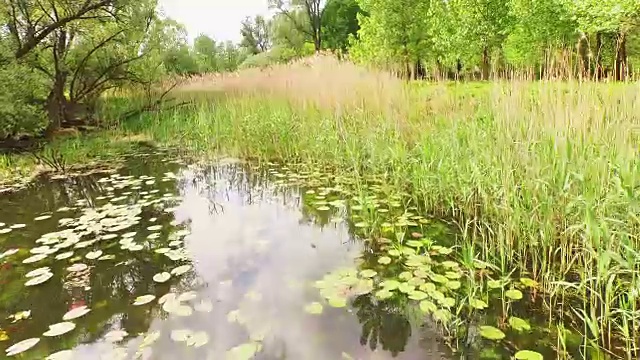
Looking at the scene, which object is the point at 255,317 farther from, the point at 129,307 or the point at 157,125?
the point at 157,125

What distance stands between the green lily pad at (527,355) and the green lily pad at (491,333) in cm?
13

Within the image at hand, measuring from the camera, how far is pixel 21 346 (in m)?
1.98

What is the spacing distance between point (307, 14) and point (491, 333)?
31966 mm

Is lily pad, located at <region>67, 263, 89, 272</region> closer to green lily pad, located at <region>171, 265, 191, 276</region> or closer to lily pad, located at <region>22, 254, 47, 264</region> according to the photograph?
lily pad, located at <region>22, 254, 47, 264</region>

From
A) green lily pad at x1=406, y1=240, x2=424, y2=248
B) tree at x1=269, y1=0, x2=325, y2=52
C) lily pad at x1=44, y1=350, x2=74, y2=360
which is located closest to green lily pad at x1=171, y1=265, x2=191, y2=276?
lily pad at x1=44, y1=350, x2=74, y2=360

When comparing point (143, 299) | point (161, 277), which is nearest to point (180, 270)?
point (161, 277)

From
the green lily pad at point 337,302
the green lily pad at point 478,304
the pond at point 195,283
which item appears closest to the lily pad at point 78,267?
the pond at point 195,283

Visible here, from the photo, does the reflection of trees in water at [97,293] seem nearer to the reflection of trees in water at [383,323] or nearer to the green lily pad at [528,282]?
the reflection of trees in water at [383,323]

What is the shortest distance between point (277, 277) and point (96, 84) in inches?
378

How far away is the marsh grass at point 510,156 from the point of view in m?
2.02

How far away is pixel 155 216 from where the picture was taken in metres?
3.88

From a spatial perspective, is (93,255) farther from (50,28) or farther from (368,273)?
(50,28)

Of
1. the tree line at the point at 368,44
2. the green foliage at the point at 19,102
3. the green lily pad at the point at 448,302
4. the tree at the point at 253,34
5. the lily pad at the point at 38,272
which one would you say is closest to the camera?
the green lily pad at the point at 448,302

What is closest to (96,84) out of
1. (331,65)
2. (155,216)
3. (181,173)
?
(181,173)
